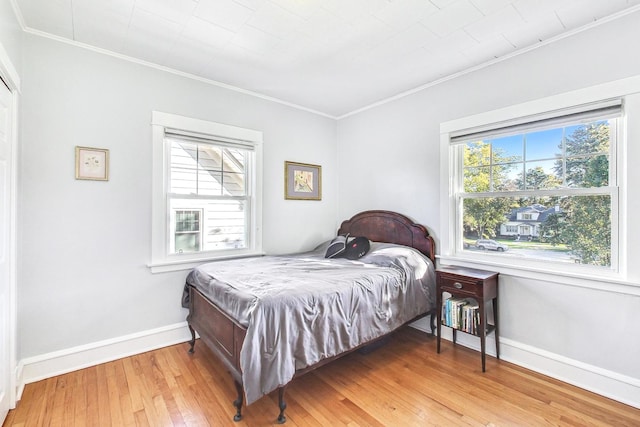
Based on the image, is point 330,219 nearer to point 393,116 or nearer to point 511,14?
point 393,116

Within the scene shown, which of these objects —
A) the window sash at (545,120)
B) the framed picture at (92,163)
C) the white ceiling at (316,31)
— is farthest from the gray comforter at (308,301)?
the white ceiling at (316,31)

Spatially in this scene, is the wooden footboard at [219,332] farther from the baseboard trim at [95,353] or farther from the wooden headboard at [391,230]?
the wooden headboard at [391,230]

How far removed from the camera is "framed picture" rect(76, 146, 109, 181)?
238cm

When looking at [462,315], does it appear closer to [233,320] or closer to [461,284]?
[461,284]

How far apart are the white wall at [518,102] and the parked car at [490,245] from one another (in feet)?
0.87

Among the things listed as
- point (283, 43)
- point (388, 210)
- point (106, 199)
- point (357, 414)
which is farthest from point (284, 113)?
point (357, 414)

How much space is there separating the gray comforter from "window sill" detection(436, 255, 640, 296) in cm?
35

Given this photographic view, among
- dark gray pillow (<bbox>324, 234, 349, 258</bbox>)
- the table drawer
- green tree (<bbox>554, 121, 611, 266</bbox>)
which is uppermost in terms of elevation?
green tree (<bbox>554, 121, 611, 266</bbox>)

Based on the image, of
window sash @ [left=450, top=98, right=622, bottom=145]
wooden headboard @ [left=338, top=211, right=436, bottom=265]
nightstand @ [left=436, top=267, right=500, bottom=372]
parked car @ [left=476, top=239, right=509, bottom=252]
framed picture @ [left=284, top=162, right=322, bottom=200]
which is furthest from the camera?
framed picture @ [left=284, top=162, right=322, bottom=200]

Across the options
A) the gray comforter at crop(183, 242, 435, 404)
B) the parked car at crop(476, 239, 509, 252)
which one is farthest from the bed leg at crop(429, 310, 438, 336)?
the parked car at crop(476, 239, 509, 252)

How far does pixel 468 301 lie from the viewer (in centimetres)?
268

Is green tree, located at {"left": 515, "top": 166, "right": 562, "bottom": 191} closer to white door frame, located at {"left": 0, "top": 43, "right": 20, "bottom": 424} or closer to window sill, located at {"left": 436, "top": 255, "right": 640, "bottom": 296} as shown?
window sill, located at {"left": 436, "top": 255, "right": 640, "bottom": 296}

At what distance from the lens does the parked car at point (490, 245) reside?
2672mm

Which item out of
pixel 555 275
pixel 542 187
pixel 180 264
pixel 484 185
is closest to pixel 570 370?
pixel 555 275
